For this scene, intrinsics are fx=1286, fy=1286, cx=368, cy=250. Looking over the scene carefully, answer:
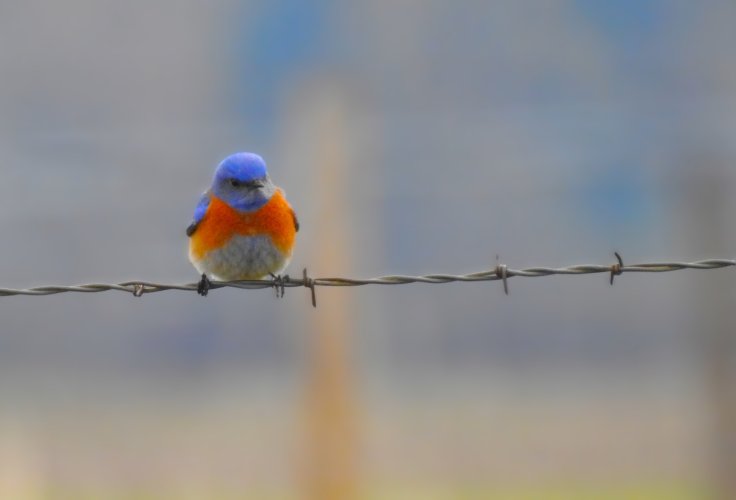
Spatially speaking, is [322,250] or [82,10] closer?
[322,250]

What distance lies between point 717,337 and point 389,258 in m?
3.66

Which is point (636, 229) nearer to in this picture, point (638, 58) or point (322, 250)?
point (638, 58)

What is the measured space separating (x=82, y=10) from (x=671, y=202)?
7.74 meters

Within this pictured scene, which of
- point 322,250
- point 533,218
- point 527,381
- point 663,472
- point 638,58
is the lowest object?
point 663,472

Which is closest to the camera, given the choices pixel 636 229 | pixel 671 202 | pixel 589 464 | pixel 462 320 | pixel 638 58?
pixel 671 202

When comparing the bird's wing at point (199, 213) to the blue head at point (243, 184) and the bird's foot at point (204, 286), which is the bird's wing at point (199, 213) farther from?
the bird's foot at point (204, 286)


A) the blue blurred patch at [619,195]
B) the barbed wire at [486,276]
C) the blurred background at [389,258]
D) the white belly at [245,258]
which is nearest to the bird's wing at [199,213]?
the white belly at [245,258]

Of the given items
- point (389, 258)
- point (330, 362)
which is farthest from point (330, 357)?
point (389, 258)

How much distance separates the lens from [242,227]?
564 cm

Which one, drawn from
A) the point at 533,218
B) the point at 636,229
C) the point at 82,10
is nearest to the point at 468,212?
the point at 533,218

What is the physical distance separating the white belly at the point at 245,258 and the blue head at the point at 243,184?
175mm

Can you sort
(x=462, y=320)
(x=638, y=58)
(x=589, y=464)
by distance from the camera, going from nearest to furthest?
(x=589, y=464) < (x=462, y=320) < (x=638, y=58)

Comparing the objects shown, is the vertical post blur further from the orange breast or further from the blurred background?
the orange breast

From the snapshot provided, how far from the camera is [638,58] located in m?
13.6
